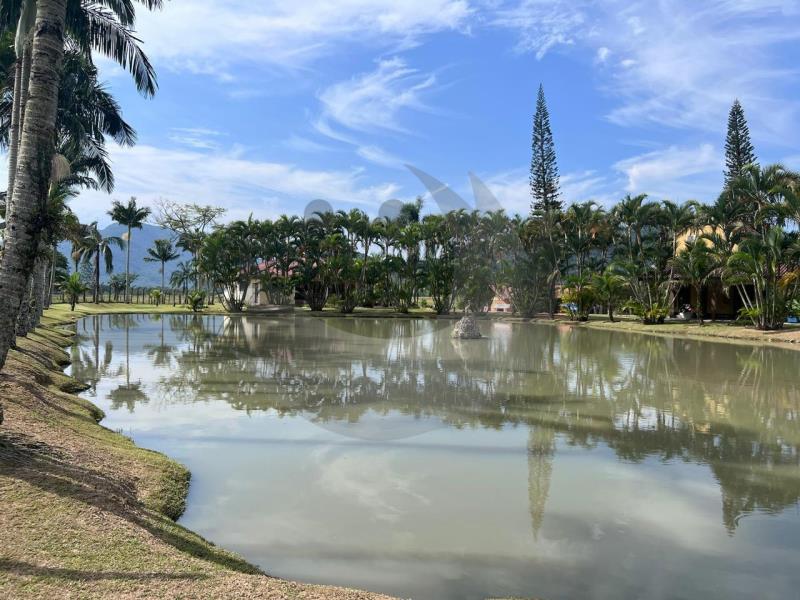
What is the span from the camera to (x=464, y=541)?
15.4 feet

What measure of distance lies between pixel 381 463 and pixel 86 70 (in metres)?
18.0

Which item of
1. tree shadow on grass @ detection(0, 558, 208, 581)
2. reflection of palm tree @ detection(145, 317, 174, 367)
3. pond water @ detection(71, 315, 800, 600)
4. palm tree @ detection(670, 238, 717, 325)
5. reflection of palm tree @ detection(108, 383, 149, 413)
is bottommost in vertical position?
pond water @ detection(71, 315, 800, 600)

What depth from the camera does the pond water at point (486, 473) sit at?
14.0ft

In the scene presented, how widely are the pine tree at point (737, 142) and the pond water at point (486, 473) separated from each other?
119ft

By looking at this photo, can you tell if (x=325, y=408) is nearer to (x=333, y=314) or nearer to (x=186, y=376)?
(x=186, y=376)

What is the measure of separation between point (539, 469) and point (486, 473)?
675mm

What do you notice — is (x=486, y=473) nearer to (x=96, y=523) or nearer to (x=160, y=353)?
(x=96, y=523)

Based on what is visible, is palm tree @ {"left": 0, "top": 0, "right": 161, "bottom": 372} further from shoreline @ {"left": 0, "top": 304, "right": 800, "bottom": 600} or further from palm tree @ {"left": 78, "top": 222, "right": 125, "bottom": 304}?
palm tree @ {"left": 78, "top": 222, "right": 125, "bottom": 304}

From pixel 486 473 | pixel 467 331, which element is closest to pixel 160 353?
pixel 467 331

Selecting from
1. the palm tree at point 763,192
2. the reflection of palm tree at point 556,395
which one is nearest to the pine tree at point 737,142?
the palm tree at point 763,192

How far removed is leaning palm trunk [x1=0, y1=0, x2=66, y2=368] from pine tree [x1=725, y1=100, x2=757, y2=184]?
4845cm

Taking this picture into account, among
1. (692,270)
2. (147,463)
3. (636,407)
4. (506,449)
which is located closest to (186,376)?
(147,463)

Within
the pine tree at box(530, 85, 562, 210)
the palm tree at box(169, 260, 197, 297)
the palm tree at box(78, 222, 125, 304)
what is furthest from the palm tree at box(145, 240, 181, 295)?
the pine tree at box(530, 85, 562, 210)

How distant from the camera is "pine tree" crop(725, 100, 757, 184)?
43.7 metres
